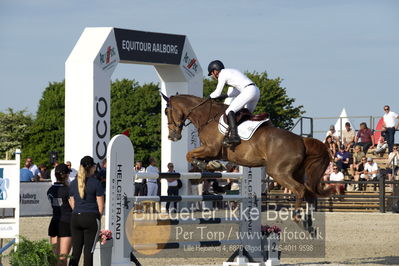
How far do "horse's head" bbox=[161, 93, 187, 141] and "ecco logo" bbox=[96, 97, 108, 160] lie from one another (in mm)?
9335

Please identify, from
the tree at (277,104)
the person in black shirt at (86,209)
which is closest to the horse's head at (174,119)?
the person in black shirt at (86,209)

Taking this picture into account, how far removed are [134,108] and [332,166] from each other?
37.9 meters

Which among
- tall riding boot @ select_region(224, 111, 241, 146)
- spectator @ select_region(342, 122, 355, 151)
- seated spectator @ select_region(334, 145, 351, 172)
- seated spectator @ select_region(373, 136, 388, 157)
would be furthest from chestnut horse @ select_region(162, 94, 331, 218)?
seated spectator @ select_region(373, 136, 388, 157)

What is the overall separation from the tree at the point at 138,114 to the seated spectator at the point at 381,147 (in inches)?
1275

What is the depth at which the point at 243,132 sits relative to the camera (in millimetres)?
11016

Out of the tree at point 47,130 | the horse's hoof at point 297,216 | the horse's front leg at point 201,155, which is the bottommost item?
the horse's hoof at point 297,216

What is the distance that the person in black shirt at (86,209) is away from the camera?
8742 mm

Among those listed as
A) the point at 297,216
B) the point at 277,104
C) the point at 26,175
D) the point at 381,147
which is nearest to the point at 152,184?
the point at 26,175

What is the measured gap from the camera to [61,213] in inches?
365

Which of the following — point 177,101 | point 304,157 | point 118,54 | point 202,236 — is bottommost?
point 202,236

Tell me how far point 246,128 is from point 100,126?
34.1 ft

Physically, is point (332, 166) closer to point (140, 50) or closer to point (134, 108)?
point (140, 50)

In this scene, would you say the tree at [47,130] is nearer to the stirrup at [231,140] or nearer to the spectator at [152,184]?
the spectator at [152,184]

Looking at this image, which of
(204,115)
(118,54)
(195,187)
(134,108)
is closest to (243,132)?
(204,115)
